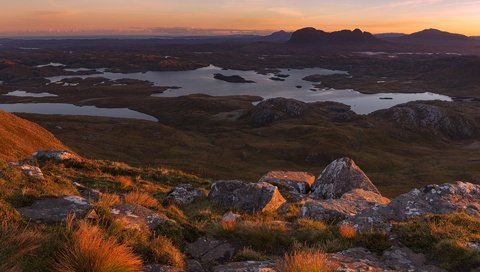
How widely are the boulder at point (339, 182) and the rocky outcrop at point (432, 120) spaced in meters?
132

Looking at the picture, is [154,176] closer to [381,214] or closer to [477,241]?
[381,214]

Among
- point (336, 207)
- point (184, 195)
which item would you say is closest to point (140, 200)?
point (184, 195)

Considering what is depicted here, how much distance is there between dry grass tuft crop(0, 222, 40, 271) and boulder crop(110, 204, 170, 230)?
2.69 m

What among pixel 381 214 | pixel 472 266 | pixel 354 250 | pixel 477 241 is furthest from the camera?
pixel 381 214

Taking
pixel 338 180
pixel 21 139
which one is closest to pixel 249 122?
pixel 21 139

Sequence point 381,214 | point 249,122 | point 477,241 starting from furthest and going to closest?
point 249,122
point 381,214
point 477,241

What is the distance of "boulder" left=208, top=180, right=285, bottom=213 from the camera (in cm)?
2005

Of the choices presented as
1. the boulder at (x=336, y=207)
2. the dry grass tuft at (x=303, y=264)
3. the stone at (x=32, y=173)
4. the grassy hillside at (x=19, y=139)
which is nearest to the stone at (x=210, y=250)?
the dry grass tuft at (x=303, y=264)

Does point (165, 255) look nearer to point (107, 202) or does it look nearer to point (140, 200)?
point (107, 202)

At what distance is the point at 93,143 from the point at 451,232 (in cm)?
10195

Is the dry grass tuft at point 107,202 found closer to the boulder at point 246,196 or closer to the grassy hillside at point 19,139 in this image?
the boulder at point 246,196

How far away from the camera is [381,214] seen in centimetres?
1648

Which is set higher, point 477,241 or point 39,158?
point 477,241

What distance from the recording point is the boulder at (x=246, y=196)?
20047 millimetres
